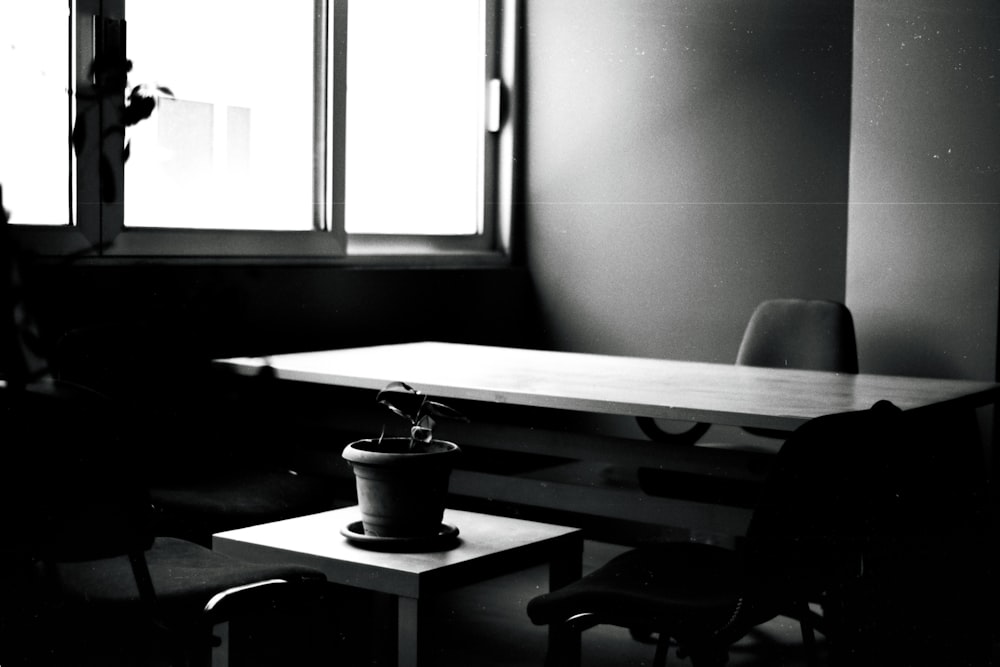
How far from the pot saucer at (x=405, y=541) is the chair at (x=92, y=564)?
0.08 meters

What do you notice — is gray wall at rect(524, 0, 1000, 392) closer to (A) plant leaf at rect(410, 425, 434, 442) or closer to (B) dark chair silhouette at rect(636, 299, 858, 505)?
(B) dark chair silhouette at rect(636, 299, 858, 505)

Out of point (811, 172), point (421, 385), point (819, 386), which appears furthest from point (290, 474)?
point (811, 172)

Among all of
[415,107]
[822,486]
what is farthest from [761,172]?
[822,486]

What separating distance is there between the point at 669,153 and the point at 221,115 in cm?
107

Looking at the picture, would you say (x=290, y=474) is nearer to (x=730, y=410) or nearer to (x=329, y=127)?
(x=329, y=127)

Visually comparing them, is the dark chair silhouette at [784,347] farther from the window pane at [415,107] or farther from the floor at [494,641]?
the window pane at [415,107]

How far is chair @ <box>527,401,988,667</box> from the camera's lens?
176 centimetres

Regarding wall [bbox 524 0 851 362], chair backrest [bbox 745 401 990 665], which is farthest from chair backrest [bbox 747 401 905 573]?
wall [bbox 524 0 851 362]

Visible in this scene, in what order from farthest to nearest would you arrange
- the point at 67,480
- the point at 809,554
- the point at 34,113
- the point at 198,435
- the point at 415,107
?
the point at 198,435 < the point at 415,107 < the point at 809,554 < the point at 67,480 < the point at 34,113

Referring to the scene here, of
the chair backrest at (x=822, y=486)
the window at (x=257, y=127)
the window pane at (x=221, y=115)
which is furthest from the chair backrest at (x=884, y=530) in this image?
the window pane at (x=221, y=115)

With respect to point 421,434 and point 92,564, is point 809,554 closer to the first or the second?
point 421,434

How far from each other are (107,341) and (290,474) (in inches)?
41.6

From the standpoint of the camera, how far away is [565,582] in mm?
2037

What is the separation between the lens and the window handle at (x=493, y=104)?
93.0 inches
